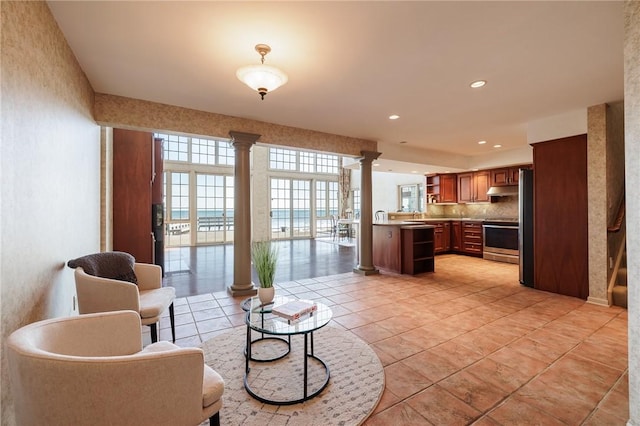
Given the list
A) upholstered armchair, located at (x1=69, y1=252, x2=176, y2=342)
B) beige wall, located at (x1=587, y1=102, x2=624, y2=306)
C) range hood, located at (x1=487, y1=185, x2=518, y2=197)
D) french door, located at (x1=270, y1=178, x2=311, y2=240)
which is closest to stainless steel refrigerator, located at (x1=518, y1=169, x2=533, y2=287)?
beige wall, located at (x1=587, y1=102, x2=624, y2=306)

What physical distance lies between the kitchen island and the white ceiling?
2.23 metres

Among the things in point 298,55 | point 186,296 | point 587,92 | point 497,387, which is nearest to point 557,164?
point 587,92

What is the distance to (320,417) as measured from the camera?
167cm

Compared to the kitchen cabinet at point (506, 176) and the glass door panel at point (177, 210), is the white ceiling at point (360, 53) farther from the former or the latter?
the glass door panel at point (177, 210)

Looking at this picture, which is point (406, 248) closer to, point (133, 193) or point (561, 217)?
point (561, 217)

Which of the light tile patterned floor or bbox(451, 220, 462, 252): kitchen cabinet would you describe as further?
bbox(451, 220, 462, 252): kitchen cabinet

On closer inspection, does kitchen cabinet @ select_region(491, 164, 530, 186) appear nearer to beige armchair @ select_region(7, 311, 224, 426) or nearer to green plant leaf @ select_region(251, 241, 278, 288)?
green plant leaf @ select_region(251, 241, 278, 288)

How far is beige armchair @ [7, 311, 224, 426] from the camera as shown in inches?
38.2

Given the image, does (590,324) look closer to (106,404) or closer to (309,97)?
(309,97)

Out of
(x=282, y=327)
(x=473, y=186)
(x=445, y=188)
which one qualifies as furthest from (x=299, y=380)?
(x=445, y=188)

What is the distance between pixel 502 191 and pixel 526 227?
8.47 ft

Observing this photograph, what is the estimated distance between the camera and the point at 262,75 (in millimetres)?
2193

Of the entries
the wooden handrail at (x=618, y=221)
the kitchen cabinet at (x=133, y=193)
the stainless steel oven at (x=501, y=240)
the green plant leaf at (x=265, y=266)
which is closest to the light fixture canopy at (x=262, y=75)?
the green plant leaf at (x=265, y=266)

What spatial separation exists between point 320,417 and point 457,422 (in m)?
0.80
